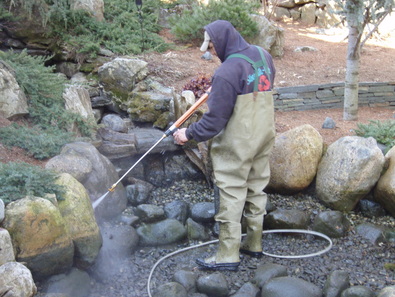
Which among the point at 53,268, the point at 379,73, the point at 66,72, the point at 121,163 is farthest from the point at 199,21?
the point at 53,268

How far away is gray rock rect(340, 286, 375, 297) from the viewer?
404 cm

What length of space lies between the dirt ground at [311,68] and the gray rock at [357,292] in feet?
9.30

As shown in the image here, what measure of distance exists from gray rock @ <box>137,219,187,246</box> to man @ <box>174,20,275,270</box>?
63 cm

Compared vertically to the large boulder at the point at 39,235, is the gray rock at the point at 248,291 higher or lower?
lower

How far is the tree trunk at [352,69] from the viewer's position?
721 cm

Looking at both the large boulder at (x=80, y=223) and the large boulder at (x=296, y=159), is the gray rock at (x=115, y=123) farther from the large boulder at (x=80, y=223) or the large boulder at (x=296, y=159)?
the large boulder at (x=296, y=159)

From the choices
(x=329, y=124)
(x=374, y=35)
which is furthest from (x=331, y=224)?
(x=374, y=35)

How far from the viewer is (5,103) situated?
570cm

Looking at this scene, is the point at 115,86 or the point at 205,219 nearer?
the point at 205,219

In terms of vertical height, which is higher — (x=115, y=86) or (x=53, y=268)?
(x=115, y=86)

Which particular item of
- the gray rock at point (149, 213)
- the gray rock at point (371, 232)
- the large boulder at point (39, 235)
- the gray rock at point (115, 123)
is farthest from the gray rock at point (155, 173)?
the gray rock at point (371, 232)

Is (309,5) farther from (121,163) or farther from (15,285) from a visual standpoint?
(15,285)

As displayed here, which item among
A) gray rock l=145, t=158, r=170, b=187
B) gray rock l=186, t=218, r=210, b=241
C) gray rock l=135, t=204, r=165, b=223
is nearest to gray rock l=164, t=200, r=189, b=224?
gray rock l=135, t=204, r=165, b=223

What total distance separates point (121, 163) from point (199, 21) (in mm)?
4547
